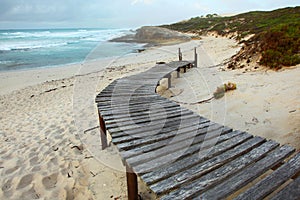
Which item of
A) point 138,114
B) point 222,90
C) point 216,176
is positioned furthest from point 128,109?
point 222,90

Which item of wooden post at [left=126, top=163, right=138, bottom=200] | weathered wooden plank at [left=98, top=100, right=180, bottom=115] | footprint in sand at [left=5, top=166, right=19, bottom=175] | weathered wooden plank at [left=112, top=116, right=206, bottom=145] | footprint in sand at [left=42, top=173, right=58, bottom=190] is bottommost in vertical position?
footprint in sand at [left=42, top=173, right=58, bottom=190]

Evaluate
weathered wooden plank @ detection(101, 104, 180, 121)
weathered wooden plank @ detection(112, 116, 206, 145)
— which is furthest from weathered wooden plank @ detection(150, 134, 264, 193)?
weathered wooden plank @ detection(101, 104, 180, 121)

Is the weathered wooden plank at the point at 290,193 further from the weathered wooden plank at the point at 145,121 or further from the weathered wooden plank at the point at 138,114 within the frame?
the weathered wooden plank at the point at 138,114

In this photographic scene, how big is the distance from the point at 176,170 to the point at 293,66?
21.7 feet

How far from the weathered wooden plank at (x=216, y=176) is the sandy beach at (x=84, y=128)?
3.67 ft

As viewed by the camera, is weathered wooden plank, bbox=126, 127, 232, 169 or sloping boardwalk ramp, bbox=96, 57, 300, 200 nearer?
sloping boardwalk ramp, bbox=96, 57, 300, 200

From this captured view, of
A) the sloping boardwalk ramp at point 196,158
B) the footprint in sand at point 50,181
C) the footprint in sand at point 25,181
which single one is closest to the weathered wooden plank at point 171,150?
the sloping boardwalk ramp at point 196,158

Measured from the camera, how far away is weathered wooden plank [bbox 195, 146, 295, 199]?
1.94 metres

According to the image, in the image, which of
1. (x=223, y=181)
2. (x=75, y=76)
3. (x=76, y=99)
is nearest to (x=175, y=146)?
(x=223, y=181)

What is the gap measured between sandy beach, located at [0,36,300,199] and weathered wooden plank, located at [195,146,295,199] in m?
1.12

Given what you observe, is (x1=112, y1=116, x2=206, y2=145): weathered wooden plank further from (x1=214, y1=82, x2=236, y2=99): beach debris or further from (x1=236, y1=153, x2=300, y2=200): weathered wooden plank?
(x1=214, y1=82, x2=236, y2=99): beach debris

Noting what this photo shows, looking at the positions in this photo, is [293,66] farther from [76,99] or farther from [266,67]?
[76,99]

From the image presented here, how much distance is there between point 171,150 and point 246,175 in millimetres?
865

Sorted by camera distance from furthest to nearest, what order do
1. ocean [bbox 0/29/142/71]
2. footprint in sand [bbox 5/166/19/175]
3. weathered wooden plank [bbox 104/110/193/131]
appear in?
ocean [bbox 0/29/142/71] < footprint in sand [bbox 5/166/19/175] < weathered wooden plank [bbox 104/110/193/131]
